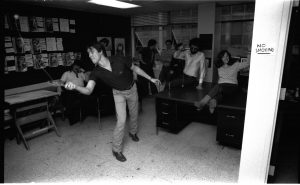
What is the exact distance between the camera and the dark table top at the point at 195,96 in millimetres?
3037

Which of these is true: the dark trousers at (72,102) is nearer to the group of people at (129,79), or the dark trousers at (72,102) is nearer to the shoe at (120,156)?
the group of people at (129,79)

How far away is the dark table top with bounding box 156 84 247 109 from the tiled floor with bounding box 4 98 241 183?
0.67 m

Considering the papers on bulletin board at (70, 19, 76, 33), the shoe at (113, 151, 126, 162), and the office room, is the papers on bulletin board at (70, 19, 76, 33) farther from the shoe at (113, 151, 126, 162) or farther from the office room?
the shoe at (113, 151, 126, 162)

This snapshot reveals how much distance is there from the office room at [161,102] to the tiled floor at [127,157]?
0.5 inches

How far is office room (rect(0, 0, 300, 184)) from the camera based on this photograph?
1748 millimetres

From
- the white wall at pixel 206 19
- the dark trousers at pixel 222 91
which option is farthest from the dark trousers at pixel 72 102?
the white wall at pixel 206 19

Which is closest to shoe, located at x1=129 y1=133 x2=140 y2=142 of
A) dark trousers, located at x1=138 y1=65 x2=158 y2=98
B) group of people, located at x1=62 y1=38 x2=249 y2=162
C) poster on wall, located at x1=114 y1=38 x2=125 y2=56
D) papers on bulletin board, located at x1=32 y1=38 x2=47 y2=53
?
group of people, located at x1=62 y1=38 x2=249 y2=162

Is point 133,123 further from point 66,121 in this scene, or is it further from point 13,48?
point 13,48

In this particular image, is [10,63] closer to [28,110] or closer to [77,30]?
[28,110]

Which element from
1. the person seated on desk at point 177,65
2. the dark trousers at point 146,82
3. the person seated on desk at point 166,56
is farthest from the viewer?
the person seated on desk at point 166,56

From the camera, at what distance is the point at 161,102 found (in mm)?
3514

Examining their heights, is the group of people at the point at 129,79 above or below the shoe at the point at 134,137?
above

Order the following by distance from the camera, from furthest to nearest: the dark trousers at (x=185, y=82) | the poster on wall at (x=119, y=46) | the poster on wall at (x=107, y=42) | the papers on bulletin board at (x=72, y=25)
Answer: the poster on wall at (x=119, y=46) < the poster on wall at (x=107, y=42) < the papers on bulletin board at (x=72, y=25) < the dark trousers at (x=185, y=82)

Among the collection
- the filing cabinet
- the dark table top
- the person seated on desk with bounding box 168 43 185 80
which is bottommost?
the filing cabinet
